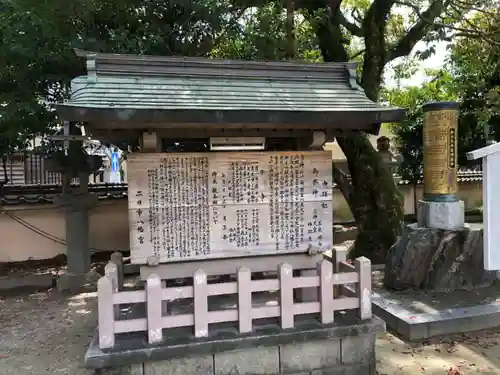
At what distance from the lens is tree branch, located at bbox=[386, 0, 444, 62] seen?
951 cm

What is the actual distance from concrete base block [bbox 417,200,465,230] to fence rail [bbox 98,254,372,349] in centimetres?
343

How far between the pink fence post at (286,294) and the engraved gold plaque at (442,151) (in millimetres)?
4497

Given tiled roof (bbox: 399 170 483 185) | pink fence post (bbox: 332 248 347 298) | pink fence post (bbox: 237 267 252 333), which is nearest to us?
pink fence post (bbox: 237 267 252 333)

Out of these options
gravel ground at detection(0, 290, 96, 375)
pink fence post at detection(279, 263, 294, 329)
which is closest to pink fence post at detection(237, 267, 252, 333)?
pink fence post at detection(279, 263, 294, 329)

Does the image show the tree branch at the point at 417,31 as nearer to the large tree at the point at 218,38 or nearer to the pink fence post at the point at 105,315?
the large tree at the point at 218,38

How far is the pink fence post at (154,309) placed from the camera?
14.5 feet

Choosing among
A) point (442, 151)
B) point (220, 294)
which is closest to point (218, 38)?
point (442, 151)

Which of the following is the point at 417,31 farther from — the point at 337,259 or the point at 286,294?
the point at 286,294

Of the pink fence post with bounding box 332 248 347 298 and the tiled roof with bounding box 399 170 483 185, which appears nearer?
A: the pink fence post with bounding box 332 248 347 298

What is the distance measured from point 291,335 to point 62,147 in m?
6.99

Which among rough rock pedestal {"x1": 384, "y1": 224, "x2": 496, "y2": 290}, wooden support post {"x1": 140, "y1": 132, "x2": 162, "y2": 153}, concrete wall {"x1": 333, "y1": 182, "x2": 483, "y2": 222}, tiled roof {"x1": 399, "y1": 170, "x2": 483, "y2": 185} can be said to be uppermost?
wooden support post {"x1": 140, "y1": 132, "x2": 162, "y2": 153}

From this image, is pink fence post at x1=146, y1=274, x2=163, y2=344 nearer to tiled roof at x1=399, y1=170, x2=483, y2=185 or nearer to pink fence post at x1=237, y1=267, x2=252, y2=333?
pink fence post at x1=237, y1=267, x2=252, y2=333

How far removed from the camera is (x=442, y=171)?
26.0 feet

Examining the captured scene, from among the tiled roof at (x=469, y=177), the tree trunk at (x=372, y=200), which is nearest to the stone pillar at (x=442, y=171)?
the tree trunk at (x=372, y=200)
